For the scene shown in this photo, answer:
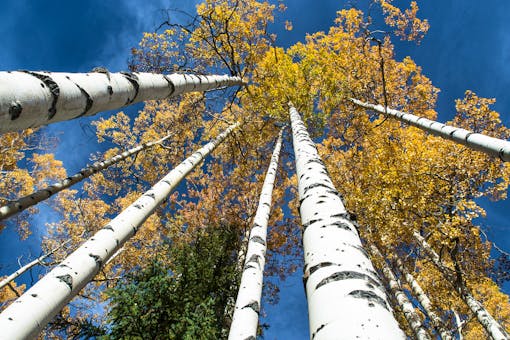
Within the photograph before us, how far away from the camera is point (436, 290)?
9883 millimetres

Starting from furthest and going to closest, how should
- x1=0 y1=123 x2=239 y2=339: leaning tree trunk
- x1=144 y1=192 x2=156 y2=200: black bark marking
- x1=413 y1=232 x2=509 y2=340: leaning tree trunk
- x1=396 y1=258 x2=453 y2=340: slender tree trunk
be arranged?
x1=396 y1=258 x2=453 y2=340: slender tree trunk → x1=413 y1=232 x2=509 y2=340: leaning tree trunk → x1=144 y1=192 x2=156 y2=200: black bark marking → x1=0 y1=123 x2=239 y2=339: leaning tree trunk

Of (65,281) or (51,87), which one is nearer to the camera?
(51,87)

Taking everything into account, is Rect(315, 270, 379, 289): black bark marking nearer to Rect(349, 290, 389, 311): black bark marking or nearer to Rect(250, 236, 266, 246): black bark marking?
Rect(349, 290, 389, 311): black bark marking

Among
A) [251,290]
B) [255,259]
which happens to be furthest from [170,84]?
[251,290]

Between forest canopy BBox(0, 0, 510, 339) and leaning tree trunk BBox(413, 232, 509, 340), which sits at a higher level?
forest canopy BBox(0, 0, 510, 339)

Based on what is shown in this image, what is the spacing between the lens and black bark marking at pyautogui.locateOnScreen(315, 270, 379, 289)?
131 centimetres

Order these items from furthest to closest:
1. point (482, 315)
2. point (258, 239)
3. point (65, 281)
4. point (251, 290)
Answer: point (482, 315) < point (258, 239) < point (251, 290) < point (65, 281)

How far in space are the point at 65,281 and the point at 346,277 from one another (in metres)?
2.66

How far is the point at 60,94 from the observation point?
1655 mm

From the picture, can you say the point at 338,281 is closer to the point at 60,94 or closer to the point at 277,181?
the point at 60,94

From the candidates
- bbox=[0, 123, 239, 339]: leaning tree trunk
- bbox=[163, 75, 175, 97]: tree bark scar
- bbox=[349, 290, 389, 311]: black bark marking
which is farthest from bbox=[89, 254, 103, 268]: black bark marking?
bbox=[349, 290, 389, 311]: black bark marking

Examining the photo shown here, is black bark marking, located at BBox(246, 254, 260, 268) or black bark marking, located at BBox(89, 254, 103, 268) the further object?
black bark marking, located at BBox(246, 254, 260, 268)

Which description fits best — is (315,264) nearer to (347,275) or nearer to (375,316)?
(347,275)

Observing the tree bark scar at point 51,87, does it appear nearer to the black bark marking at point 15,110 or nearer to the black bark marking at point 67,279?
A: the black bark marking at point 15,110
